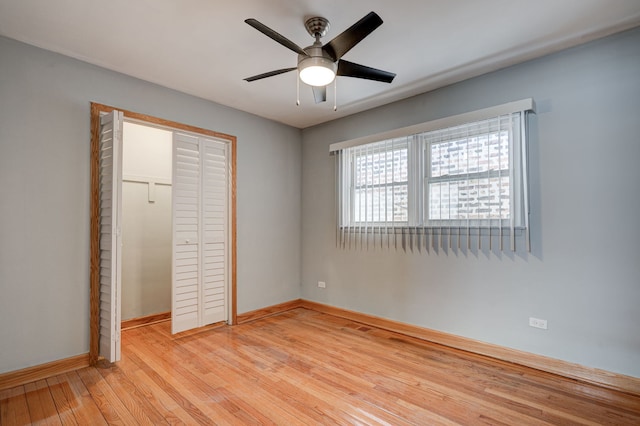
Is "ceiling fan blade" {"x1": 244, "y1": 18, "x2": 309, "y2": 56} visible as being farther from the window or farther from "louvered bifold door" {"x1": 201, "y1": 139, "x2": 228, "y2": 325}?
"louvered bifold door" {"x1": 201, "y1": 139, "x2": 228, "y2": 325}

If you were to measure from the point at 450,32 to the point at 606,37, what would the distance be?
1.22 metres

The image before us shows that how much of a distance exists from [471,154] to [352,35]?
5.72ft

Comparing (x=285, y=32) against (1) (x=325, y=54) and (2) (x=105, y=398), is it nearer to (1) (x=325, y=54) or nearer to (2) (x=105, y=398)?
(1) (x=325, y=54)

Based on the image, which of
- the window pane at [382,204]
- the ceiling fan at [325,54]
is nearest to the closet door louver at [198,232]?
the window pane at [382,204]

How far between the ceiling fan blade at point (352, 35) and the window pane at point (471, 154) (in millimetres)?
1610

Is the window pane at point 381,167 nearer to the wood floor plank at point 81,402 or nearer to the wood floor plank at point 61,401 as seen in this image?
the wood floor plank at point 81,402

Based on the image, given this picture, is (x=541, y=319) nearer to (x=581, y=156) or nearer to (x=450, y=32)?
(x=581, y=156)

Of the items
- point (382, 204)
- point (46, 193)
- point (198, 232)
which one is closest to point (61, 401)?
point (46, 193)

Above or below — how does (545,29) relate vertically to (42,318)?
above

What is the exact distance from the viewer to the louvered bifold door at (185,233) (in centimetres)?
352

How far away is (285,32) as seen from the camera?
8.05 ft

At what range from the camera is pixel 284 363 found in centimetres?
282

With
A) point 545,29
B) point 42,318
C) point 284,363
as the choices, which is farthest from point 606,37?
point 42,318

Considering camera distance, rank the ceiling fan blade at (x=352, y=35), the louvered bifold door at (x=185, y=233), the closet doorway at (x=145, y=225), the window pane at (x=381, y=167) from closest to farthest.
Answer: the ceiling fan blade at (x=352, y=35) < the louvered bifold door at (x=185, y=233) < the window pane at (x=381, y=167) < the closet doorway at (x=145, y=225)
